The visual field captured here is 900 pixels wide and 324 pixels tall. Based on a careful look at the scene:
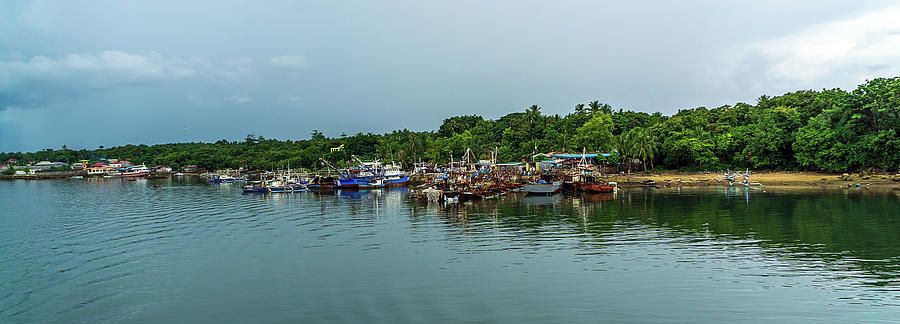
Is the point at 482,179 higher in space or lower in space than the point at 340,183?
higher

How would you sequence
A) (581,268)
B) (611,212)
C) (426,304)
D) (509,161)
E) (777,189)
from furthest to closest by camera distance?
(509,161) < (777,189) < (611,212) < (581,268) < (426,304)

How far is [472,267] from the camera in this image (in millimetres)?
22406

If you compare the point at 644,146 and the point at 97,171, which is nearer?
the point at 644,146

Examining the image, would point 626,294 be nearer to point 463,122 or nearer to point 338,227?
point 338,227

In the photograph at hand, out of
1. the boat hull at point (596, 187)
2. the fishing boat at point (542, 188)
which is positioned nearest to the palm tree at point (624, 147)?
the boat hull at point (596, 187)

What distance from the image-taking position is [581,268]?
2156 cm

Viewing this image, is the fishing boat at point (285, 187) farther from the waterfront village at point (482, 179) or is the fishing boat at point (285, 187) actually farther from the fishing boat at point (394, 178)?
the fishing boat at point (394, 178)

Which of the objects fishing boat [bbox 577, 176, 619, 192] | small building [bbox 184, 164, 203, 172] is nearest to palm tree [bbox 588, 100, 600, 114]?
fishing boat [bbox 577, 176, 619, 192]

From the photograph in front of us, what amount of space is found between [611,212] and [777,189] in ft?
92.9

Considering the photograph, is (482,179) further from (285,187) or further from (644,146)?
(285,187)

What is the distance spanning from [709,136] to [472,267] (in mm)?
69582

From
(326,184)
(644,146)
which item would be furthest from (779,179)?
(326,184)

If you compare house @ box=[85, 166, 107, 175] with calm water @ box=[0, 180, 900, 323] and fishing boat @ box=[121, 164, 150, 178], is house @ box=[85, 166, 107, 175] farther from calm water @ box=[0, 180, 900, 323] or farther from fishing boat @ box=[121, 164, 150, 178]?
calm water @ box=[0, 180, 900, 323]

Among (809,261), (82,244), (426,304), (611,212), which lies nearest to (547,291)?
(426,304)
